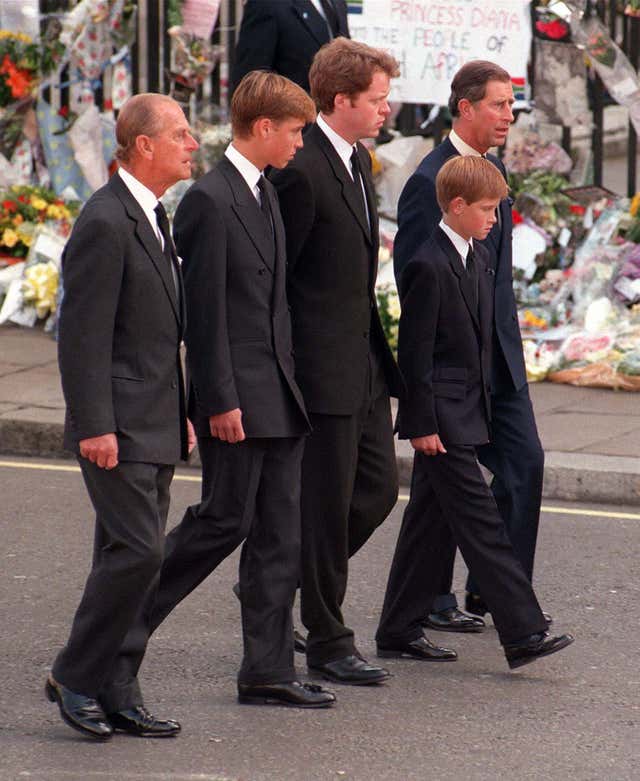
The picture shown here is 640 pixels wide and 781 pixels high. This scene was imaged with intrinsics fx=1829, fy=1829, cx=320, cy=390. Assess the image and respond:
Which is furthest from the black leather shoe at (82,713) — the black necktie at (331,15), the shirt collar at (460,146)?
the black necktie at (331,15)

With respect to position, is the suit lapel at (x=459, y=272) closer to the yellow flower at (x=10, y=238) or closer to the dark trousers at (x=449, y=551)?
the dark trousers at (x=449, y=551)

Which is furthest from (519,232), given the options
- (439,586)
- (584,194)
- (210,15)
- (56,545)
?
(439,586)

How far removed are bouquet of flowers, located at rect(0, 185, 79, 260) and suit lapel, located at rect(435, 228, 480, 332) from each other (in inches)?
254

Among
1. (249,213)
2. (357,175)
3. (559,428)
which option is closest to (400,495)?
(559,428)

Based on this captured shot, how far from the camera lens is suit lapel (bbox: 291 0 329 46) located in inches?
340

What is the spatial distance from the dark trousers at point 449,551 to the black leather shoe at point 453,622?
293 mm

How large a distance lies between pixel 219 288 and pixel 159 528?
2.10ft

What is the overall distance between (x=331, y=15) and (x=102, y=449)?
499 centimetres

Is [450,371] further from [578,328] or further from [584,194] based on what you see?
[584,194]

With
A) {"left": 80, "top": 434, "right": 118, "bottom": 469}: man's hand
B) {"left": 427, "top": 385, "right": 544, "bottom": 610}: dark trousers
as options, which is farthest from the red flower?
{"left": 80, "top": 434, "right": 118, "bottom": 469}: man's hand

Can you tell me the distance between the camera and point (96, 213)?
4430mm

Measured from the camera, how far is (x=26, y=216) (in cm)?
1166

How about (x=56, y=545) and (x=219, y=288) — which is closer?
(x=219, y=288)

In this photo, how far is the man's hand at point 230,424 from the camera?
4.71 metres
